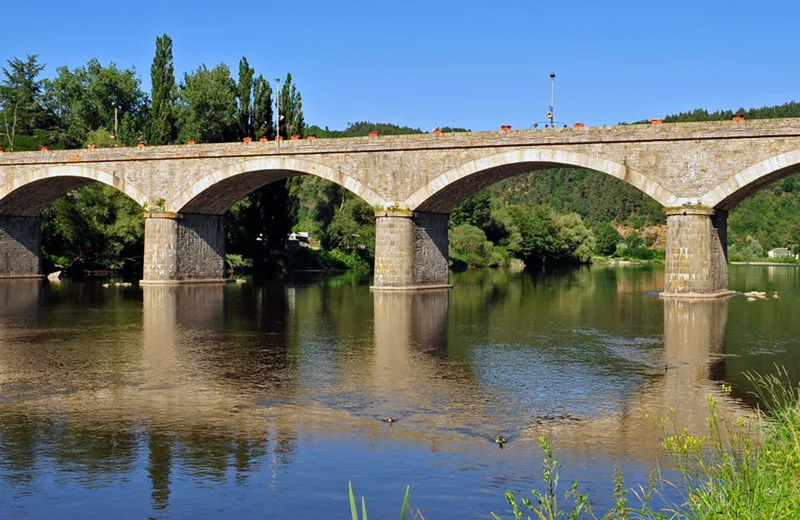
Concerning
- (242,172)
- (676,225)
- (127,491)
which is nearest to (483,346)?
(127,491)

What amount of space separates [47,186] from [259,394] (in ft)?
126

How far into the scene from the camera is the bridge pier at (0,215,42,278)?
50812mm

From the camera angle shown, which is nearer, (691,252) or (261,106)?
(691,252)

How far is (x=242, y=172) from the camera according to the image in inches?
1647

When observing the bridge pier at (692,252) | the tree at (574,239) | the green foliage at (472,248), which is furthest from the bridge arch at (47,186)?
the tree at (574,239)

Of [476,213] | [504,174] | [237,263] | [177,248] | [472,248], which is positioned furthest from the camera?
[476,213]

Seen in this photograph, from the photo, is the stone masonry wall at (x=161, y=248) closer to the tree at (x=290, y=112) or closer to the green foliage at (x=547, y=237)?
the tree at (x=290, y=112)

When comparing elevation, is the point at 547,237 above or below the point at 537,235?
below

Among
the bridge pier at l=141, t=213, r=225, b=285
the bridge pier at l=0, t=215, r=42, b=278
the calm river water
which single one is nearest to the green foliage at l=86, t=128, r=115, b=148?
the bridge pier at l=0, t=215, r=42, b=278

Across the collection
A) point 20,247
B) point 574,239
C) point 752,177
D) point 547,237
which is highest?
point 752,177

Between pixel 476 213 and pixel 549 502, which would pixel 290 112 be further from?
pixel 549 502

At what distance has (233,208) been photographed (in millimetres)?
59906

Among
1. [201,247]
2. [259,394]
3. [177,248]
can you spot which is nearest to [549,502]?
[259,394]

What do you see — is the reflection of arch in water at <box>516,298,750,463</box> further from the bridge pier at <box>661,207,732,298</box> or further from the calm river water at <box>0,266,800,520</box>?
Result: the bridge pier at <box>661,207,732,298</box>
